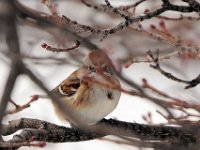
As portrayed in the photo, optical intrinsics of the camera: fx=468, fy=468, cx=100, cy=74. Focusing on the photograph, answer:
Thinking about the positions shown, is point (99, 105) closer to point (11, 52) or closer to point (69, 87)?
point (69, 87)

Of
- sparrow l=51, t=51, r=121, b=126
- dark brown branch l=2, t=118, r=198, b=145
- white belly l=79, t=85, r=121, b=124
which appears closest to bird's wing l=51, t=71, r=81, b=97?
sparrow l=51, t=51, r=121, b=126

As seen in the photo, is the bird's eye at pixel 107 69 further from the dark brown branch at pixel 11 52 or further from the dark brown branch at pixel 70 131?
the dark brown branch at pixel 11 52

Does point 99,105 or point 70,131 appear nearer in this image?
point 70,131

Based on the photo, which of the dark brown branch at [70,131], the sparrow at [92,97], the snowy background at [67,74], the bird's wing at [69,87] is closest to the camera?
the dark brown branch at [70,131]

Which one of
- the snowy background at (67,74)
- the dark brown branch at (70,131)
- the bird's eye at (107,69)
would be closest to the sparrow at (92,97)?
the bird's eye at (107,69)

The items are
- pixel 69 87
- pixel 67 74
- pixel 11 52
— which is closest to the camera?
pixel 11 52

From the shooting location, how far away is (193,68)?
4.31 meters

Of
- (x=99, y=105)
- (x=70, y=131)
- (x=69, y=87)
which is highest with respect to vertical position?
(x=69, y=87)

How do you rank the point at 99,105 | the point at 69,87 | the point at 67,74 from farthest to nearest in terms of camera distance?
the point at 67,74
the point at 69,87
the point at 99,105

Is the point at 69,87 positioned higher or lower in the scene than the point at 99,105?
higher

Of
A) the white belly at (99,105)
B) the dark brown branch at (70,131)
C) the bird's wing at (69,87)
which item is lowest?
the dark brown branch at (70,131)

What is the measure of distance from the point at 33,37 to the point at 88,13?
2.47 feet

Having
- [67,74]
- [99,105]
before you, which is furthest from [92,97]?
[67,74]

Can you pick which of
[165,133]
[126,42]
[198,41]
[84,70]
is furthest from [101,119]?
[126,42]
